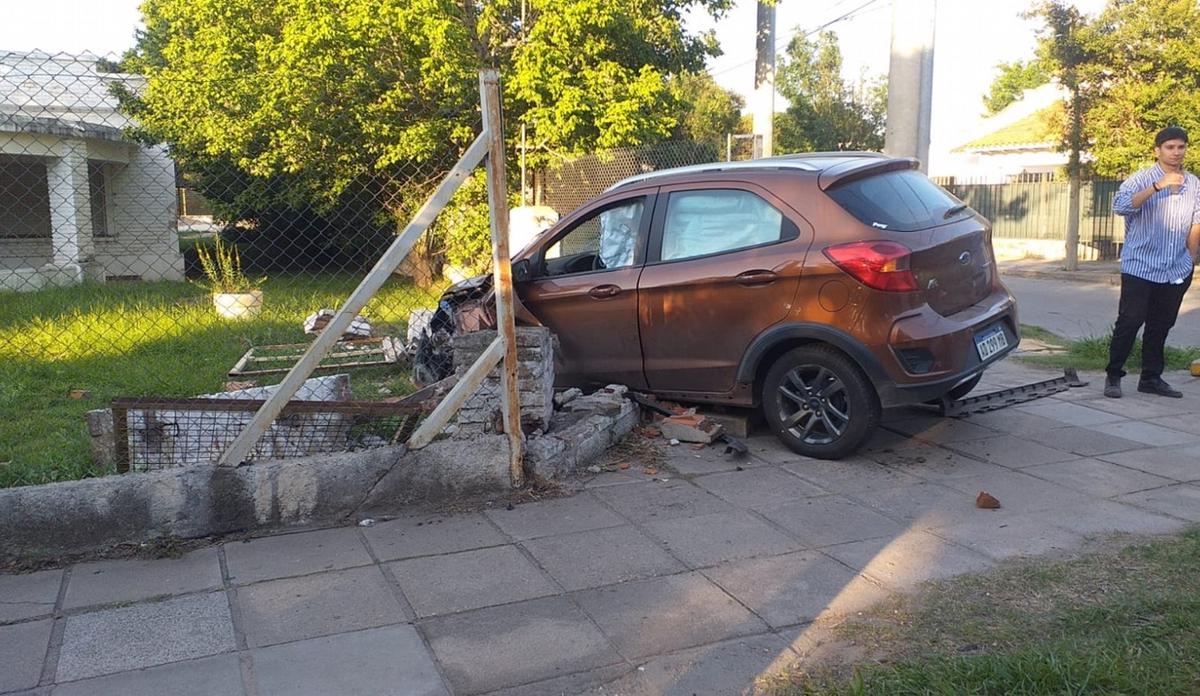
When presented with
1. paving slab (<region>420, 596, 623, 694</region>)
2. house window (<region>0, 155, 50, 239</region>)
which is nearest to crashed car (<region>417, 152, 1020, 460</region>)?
paving slab (<region>420, 596, 623, 694</region>)

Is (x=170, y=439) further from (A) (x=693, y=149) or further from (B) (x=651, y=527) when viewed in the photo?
(A) (x=693, y=149)

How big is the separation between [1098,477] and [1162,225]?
2622 millimetres

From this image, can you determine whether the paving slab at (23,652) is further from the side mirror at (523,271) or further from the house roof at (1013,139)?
the house roof at (1013,139)

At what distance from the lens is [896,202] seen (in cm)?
552

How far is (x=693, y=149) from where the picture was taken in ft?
30.8

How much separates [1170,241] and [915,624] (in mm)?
4776

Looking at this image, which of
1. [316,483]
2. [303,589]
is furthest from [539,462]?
[303,589]

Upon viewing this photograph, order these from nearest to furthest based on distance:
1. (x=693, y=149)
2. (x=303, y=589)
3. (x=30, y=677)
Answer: (x=30, y=677)
(x=303, y=589)
(x=693, y=149)

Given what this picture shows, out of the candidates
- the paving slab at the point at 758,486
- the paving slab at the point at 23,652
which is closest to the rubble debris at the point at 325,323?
the paving slab at the point at 758,486

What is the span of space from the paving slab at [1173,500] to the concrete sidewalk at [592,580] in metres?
0.01

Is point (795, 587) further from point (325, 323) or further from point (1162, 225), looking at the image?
point (325, 323)

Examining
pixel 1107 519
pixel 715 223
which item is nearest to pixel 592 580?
pixel 1107 519

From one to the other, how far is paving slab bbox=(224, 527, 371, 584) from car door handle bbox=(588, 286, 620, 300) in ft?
7.59

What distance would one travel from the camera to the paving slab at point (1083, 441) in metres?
5.69
